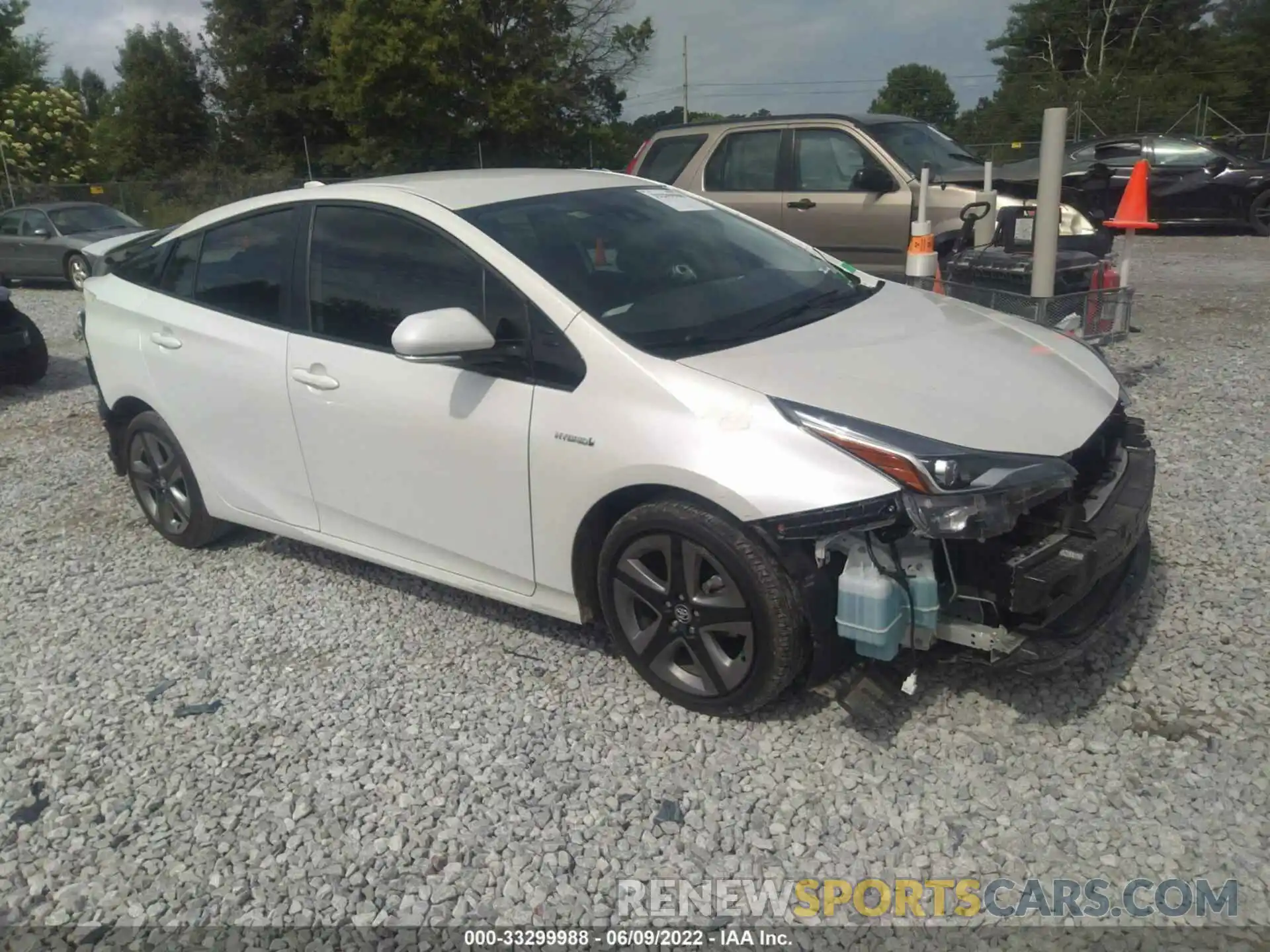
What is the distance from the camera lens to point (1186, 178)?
15.0 meters

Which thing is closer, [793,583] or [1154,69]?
[793,583]

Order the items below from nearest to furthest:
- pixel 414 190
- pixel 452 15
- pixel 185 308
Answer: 1. pixel 414 190
2. pixel 185 308
3. pixel 452 15

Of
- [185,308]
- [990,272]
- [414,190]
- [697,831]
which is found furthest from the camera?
[990,272]

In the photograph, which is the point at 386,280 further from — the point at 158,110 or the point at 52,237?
the point at 158,110

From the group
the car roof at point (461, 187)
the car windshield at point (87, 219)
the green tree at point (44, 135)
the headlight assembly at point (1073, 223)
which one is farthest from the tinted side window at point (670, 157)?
the green tree at point (44, 135)

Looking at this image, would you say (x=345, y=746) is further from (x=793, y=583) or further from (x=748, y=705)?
(x=793, y=583)

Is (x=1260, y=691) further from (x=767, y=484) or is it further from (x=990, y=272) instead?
(x=990, y=272)

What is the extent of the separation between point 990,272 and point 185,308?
4.58 m

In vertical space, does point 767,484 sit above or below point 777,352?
below

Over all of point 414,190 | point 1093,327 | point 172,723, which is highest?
point 414,190

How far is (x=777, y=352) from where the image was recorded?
3.29 metres

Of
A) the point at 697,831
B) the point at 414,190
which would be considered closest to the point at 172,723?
the point at 697,831

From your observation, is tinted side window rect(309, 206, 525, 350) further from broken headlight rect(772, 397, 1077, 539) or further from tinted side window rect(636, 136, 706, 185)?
tinted side window rect(636, 136, 706, 185)

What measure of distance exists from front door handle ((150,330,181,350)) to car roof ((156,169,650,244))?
0.51 m
